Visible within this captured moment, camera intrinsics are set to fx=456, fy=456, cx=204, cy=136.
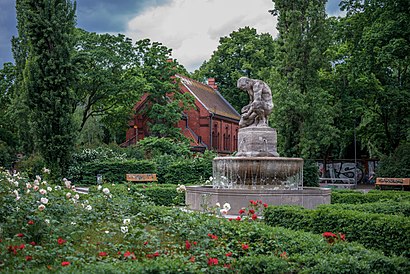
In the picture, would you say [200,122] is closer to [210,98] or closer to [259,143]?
[210,98]

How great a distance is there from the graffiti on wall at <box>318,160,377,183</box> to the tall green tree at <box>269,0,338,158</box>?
9356 millimetres

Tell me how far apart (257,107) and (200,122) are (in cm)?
3142

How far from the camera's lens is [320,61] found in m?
31.2

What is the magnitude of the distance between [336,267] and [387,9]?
2093 cm

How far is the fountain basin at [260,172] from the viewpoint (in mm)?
14531

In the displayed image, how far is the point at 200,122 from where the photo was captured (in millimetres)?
47688

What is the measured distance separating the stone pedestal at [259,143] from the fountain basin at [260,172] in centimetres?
103

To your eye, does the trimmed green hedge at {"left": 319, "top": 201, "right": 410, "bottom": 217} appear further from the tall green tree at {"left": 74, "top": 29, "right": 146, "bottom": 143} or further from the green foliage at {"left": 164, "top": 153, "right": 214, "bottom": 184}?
the tall green tree at {"left": 74, "top": 29, "right": 146, "bottom": 143}

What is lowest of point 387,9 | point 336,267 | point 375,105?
point 336,267

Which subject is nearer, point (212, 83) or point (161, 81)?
point (161, 81)

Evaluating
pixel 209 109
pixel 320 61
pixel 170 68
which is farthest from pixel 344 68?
pixel 209 109

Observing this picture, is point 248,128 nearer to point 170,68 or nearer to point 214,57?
point 170,68

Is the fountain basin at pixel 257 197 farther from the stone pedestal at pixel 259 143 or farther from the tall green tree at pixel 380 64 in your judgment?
the tall green tree at pixel 380 64

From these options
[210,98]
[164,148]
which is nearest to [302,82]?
[164,148]
